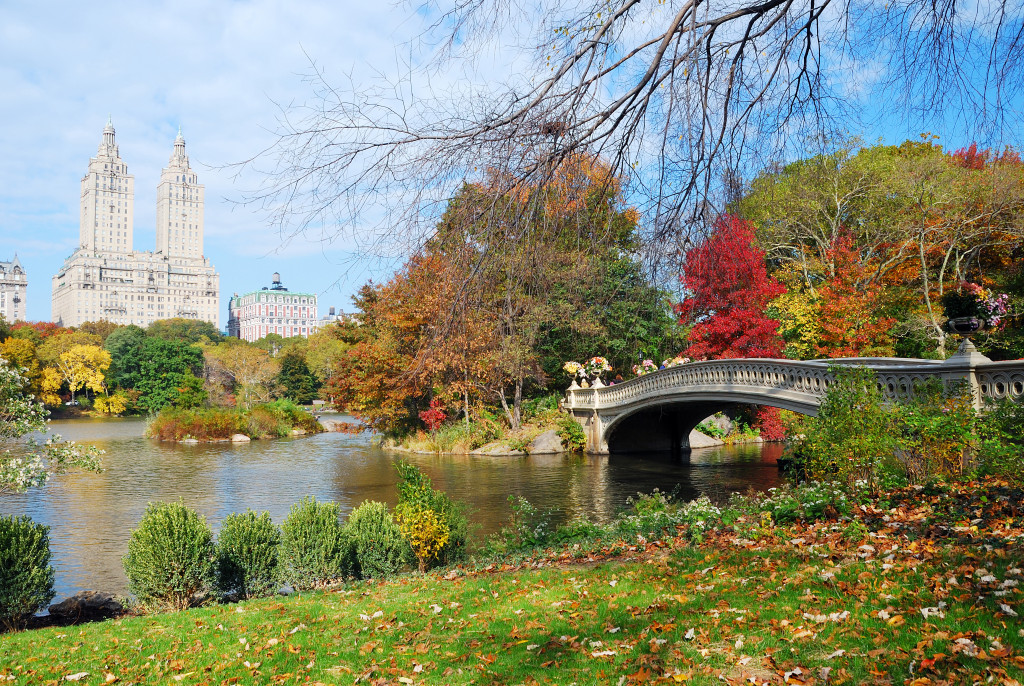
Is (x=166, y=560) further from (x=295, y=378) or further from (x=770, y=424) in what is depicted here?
(x=295, y=378)

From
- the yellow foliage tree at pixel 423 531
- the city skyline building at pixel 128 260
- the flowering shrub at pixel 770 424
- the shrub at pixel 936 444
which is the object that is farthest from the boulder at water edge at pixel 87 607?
the city skyline building at pixel 128 260

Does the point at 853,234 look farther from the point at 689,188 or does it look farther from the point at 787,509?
the point at 689,188

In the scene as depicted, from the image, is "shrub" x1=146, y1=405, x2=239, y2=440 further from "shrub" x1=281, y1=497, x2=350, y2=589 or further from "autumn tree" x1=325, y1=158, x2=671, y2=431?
"autumn tree" x1=325, y1=158, x2=671, y2=431

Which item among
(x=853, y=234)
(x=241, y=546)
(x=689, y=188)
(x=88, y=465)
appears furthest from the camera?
(x=853, y=234)

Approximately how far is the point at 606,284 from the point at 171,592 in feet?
20.3

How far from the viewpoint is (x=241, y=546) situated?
7.93 m

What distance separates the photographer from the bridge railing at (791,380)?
379 inches

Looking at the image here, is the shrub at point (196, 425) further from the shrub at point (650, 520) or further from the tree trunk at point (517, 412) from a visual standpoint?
the shrub at point (650, 520)

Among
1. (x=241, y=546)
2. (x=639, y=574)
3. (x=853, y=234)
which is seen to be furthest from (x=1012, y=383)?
(x=853, y=234)

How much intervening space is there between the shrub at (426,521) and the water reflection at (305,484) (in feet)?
7.13

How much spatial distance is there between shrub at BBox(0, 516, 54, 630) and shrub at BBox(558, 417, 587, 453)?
18.9 m

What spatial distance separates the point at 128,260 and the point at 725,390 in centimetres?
15535

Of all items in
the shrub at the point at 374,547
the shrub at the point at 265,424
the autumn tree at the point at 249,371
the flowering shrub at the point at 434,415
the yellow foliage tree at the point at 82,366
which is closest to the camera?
the shrub at the point at 374,547

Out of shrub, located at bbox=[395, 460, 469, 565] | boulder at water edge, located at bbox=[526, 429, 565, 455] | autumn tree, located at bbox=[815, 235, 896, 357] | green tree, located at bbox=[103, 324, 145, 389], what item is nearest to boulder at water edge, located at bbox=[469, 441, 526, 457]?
boulder at water edge, located at bbox=[526, 429, 565, 455]
